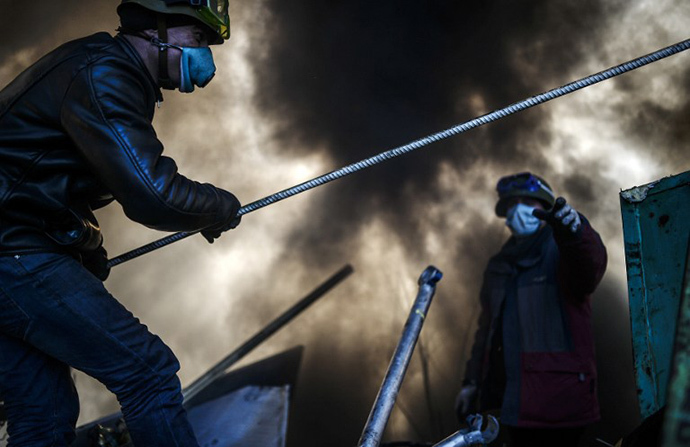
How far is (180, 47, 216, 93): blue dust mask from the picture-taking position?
73.7 inches

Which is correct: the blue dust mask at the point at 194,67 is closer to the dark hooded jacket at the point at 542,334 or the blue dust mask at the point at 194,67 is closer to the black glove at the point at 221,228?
the black glove at the point at 221,228

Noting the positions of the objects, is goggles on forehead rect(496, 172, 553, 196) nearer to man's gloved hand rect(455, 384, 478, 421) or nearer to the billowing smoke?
the billowing smoke

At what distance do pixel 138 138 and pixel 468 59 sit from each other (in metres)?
4.40

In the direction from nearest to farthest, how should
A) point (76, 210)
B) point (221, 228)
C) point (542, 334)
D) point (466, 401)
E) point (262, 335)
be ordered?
point (76, 210) → point (221, 228) → point (542, 334) → point (466, 401) → point (262, 335)

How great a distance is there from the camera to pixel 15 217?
157 cm

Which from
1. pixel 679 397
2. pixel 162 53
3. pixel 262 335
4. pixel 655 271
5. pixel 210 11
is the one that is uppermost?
pixel 210 11

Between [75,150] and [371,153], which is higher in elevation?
[371,153]

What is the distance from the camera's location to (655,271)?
1777 mm

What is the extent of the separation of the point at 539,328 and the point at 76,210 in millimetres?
2644

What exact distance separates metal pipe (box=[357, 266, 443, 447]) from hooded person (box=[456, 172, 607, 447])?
0.67 metres

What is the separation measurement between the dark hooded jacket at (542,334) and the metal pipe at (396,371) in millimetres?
782

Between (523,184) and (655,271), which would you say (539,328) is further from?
(655,271)

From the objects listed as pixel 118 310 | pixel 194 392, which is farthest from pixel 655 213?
pixel 194 392

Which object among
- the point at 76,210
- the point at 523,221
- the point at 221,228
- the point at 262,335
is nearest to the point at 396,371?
the point at 221,228
